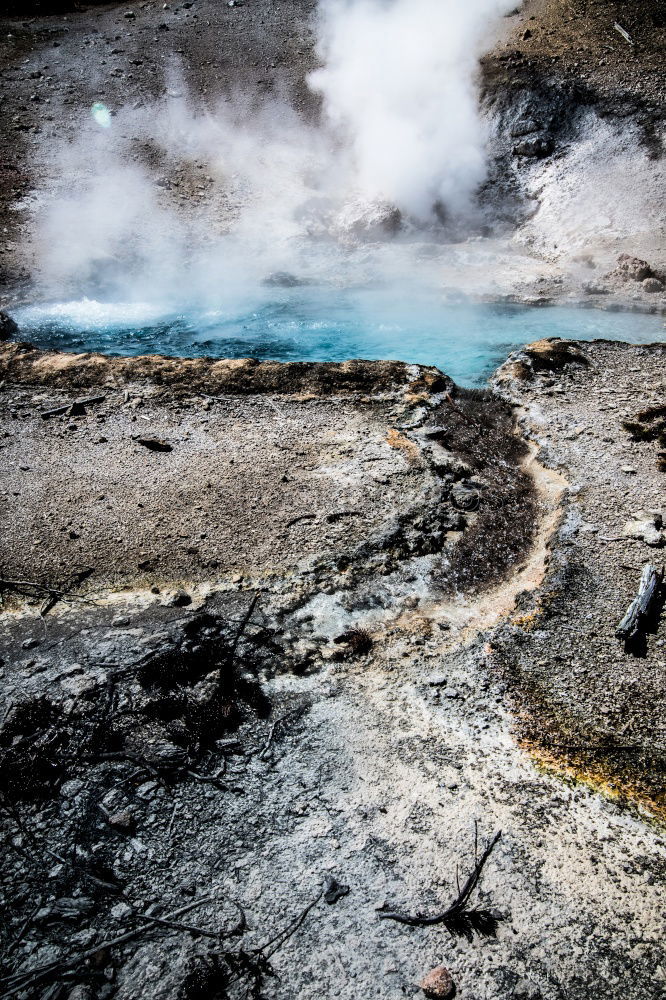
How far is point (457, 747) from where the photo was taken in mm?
2600

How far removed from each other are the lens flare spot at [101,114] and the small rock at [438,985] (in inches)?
590

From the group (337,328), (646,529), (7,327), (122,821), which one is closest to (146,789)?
Answer: (122,821)

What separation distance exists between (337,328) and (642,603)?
19.5 feet

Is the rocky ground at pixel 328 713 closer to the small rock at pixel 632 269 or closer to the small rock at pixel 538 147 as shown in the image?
the small rock at pixel 632 269

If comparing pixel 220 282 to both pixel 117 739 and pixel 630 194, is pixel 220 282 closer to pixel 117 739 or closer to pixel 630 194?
pixel 630 194

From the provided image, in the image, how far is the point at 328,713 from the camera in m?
2.75

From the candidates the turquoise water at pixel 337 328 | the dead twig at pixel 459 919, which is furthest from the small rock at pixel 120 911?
the turquoise water at pixel 337 328

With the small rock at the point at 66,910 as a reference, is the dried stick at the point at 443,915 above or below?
below

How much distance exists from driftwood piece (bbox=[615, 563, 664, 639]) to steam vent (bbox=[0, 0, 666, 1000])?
0.02 m

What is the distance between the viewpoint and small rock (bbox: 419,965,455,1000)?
1.89m

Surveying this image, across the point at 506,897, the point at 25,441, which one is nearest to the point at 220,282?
the point at 25,441

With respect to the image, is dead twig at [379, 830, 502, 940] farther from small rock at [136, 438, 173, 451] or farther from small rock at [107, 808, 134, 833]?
small rock at [136, 438, 173, 451]

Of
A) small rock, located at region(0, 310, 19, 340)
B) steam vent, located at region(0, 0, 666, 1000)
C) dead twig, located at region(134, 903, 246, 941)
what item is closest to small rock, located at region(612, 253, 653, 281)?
steam vent, located at region(0, 0, 666, 1000)

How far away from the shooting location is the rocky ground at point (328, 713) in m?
2.01
